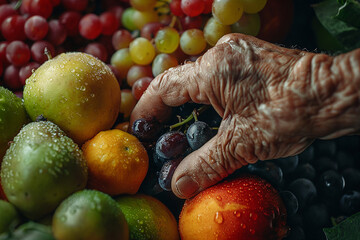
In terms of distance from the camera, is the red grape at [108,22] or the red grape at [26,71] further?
the red grape at [108,22]

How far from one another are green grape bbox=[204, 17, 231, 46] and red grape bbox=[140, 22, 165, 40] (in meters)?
0.18

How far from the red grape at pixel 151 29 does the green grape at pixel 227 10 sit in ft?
0.72

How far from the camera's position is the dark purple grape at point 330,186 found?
0.90 m

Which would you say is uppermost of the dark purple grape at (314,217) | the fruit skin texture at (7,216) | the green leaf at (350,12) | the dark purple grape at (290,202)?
the green leaf at (350,12)

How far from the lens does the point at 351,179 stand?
0.97 m

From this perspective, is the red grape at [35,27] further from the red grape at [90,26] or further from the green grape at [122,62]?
the green grape at [122,62]

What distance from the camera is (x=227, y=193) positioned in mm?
713

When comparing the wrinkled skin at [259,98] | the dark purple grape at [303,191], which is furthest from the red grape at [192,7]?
the dark purple grape at [303,191]

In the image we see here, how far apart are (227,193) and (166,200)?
23cm

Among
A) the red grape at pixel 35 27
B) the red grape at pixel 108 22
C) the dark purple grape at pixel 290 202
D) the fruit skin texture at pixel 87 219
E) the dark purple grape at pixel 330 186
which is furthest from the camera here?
the red grape at pixel 108 22

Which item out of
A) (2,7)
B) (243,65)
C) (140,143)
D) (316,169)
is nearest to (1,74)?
(2,7)

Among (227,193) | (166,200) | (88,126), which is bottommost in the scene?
(166,200)

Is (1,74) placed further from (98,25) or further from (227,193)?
(227,193)

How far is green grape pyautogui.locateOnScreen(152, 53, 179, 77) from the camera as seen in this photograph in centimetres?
91
